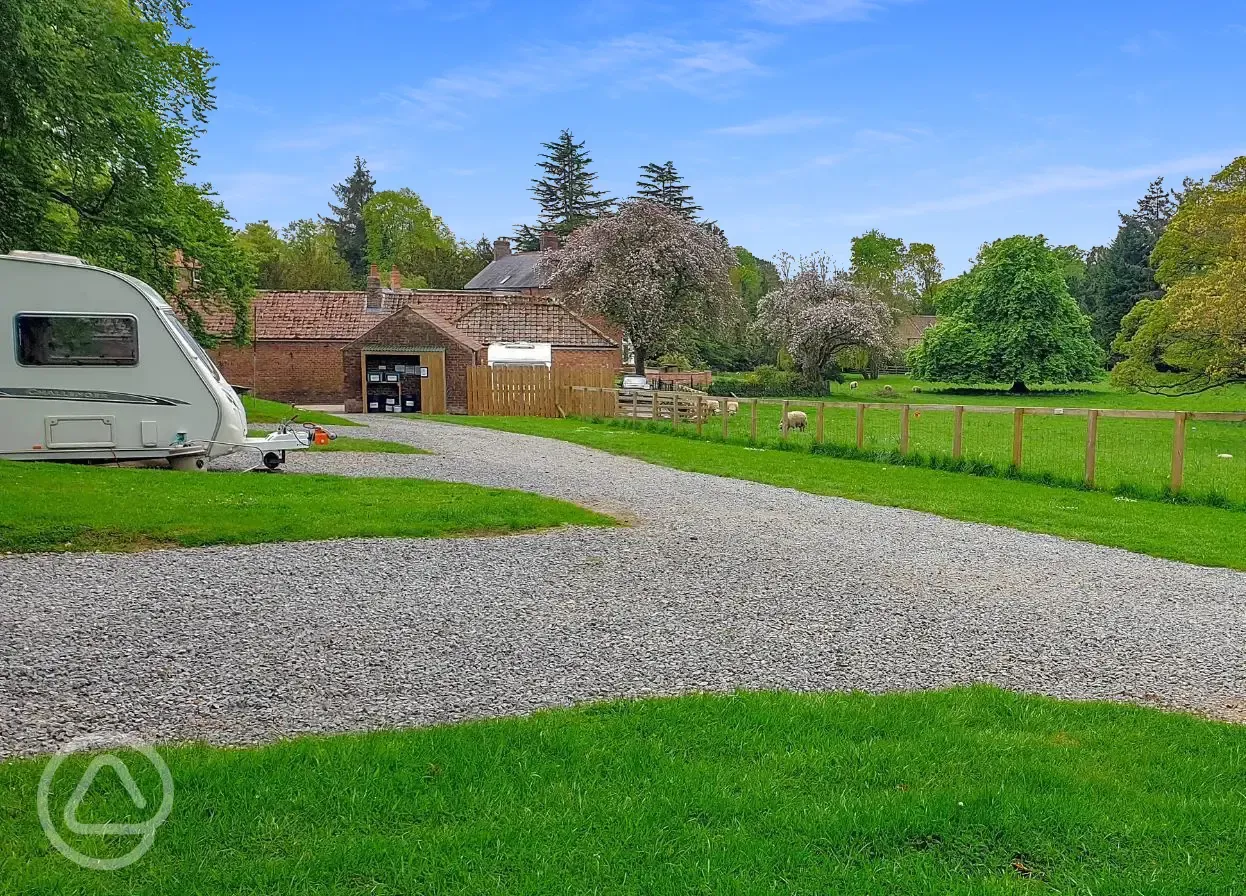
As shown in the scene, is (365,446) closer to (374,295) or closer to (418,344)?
(418,344)

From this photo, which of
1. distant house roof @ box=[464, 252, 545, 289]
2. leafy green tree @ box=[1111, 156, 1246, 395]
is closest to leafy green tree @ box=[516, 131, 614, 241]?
distant house roof @ box=[464, 252, 545, 289]

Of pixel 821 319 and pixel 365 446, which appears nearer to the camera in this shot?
pixel 365 446

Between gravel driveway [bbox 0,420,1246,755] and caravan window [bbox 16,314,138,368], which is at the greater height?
caravan window [bbox 16,314,138,368]

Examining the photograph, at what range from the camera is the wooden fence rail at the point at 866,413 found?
14477 millimetres

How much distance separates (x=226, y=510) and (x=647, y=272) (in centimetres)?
3576

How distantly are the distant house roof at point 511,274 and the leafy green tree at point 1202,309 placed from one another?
39.9 metres

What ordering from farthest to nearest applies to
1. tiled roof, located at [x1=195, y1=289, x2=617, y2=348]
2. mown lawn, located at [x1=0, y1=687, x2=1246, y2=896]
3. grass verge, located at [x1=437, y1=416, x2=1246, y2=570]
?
tiled roof, located at [x1=195, y1=289, x2=617, y2=348] → grass verge, located at [x1=437, y1=416, x2=1246, y2=570] → mown lawn, located at [x1=0, y1=687, x2=1246, y2=896]

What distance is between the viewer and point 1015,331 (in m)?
53.4

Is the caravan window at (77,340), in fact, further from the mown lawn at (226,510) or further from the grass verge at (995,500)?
the grass verge at (995,500)

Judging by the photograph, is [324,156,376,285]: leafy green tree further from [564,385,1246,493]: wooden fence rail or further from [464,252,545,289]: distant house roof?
[564,385,1246,493]: wooden fence rail

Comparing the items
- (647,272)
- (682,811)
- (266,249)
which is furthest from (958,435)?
(266,249)

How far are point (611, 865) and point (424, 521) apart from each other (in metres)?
7.73

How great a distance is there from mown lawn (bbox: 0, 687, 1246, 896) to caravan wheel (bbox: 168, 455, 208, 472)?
11402 mm

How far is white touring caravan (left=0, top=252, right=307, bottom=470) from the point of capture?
13469mm
